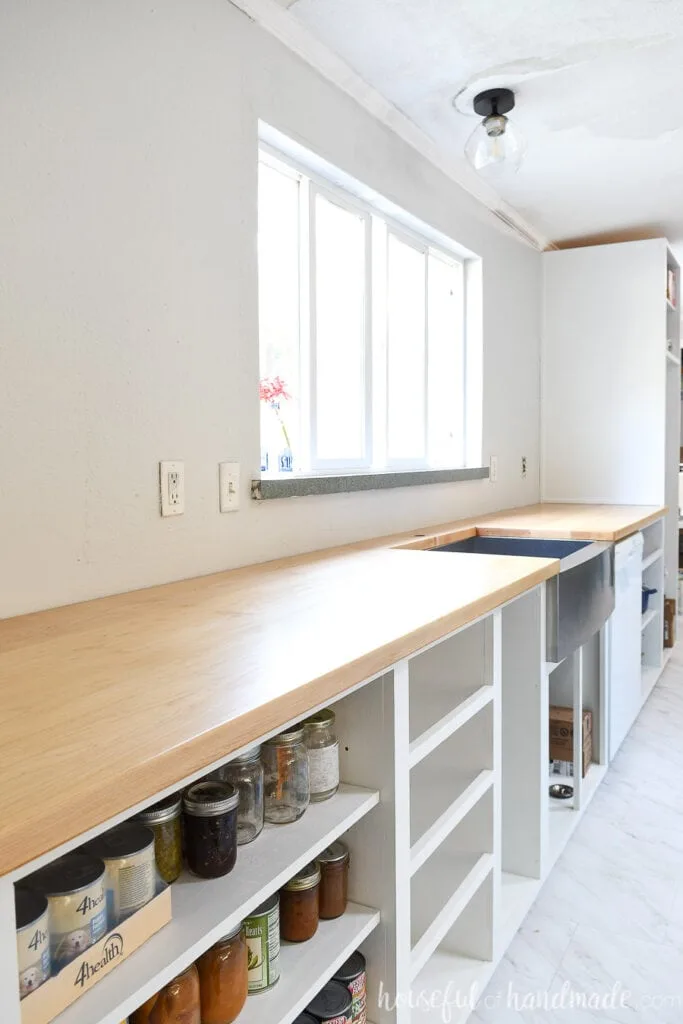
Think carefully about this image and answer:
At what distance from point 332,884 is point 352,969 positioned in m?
0.14

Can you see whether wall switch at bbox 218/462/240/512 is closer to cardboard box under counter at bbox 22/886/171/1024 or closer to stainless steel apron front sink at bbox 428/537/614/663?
stainless steel apron front sink at bbox 428/537/614/663

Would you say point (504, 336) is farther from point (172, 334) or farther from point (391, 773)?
point (391, 773)

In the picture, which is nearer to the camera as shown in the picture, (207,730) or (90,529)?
(207,730)

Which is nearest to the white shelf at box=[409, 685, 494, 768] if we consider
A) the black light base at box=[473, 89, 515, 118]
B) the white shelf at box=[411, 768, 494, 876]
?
the white shelf at box=[411, 768, 494, 876]

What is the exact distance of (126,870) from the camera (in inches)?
31.0

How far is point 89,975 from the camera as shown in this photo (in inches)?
27.7

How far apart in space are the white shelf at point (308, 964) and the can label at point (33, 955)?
0.36 metres

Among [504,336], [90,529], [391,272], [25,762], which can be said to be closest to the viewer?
[25,762]

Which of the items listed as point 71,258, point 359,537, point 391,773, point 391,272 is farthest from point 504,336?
point 391,773

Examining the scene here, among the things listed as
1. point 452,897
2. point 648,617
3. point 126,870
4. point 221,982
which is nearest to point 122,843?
point 126,870

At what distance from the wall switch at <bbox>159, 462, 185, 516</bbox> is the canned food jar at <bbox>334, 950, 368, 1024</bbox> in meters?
0.90

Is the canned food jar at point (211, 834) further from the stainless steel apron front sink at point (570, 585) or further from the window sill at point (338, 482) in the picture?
the stainless steel apron front sink at point (570, 585)

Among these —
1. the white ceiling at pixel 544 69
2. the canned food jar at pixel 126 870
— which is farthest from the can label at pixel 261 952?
the white ceiling at pixel 544 69

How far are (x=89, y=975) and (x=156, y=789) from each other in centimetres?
21
